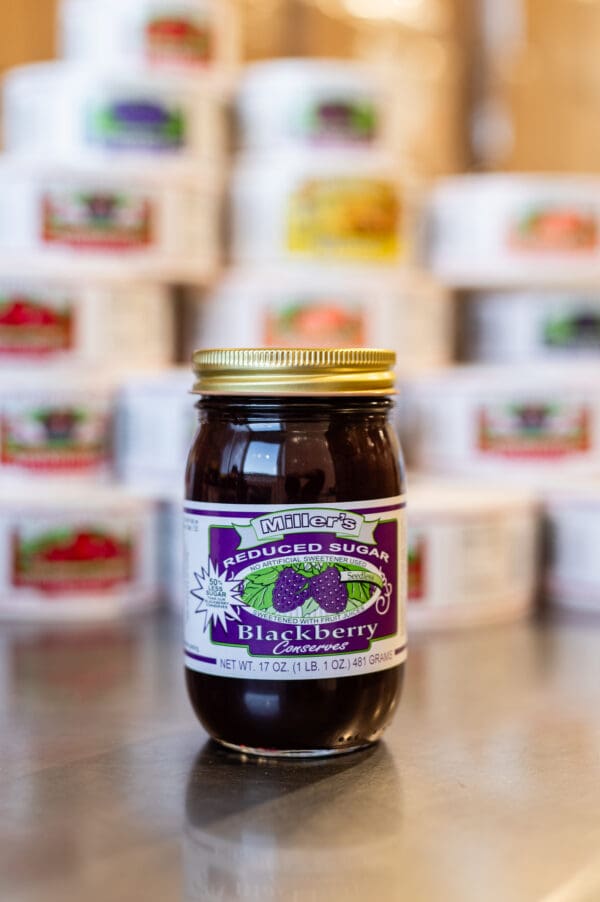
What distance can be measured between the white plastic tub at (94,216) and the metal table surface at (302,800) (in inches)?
20.8

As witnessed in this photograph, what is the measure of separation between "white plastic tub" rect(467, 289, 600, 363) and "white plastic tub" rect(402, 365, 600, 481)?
0.09m

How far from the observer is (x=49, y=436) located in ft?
4.28

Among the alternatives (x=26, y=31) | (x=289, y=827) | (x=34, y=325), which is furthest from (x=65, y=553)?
(x=26, y=31)

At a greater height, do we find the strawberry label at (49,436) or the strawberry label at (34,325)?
the strawberry label at (34,325)

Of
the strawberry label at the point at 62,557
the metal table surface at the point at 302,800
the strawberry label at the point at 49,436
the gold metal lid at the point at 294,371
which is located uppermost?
the gold metal lid at the point at 294,371

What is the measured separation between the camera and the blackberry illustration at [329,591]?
706mm

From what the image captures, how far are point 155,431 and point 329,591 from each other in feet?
2.18

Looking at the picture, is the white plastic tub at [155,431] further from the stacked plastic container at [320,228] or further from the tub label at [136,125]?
the tub label at [136,125]

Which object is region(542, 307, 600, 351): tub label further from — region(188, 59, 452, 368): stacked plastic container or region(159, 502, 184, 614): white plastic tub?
region(159, 502, 184, 614): white plastic tub

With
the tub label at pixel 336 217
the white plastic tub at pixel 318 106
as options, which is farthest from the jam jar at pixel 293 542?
the white plastic tub at pixel 318 106

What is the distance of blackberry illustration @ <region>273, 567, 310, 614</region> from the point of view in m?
0.70

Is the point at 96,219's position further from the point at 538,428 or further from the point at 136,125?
the point at 538,428

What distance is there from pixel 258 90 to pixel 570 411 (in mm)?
557

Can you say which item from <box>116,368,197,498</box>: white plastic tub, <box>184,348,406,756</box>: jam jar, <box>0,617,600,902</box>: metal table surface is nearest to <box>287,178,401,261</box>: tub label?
<box>116,368,197,498</box>: white plastic tub
